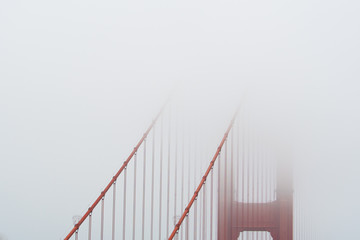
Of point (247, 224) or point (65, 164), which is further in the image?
point (65, 164)

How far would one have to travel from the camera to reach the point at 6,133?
16.4 feet

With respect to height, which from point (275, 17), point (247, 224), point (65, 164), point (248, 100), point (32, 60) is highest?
point (275, 17)

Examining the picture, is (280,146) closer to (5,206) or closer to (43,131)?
(43,131)

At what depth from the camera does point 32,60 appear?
506cm

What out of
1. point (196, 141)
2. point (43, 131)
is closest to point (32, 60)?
point (43, 131)

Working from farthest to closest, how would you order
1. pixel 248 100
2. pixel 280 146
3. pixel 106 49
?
pixel 106 49 < pixel 248 100 < pixel 280 146

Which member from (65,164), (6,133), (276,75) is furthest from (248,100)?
(6,133)

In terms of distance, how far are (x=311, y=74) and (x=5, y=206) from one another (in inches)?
108

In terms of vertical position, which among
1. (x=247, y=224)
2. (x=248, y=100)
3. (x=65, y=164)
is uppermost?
(x=248, y=100)

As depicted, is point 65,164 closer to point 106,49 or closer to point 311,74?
point 106,49

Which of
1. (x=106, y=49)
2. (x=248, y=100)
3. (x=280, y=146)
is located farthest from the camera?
(x=106, y=49)

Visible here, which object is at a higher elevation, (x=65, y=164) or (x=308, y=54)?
(x=308, y=54)

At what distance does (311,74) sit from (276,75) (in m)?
0.28

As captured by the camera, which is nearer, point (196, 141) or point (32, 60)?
point (196, 141)
